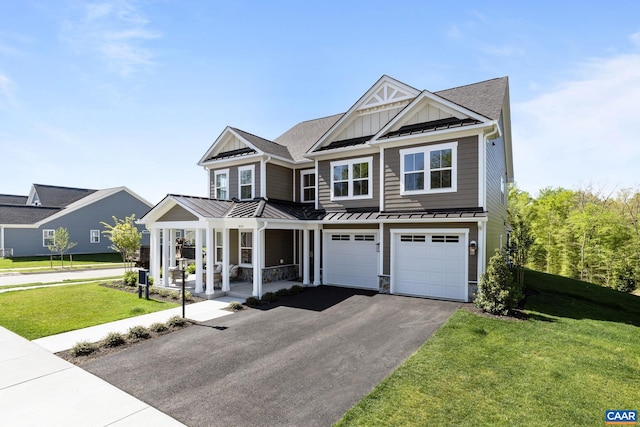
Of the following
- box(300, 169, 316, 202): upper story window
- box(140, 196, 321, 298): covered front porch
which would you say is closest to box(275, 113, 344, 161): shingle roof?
box(300, 169, 316, 202): upper story window

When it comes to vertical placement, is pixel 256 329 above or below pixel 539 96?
below

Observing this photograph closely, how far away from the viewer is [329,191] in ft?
46.8

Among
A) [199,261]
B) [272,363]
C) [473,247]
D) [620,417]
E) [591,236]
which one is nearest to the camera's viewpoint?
[620,417]

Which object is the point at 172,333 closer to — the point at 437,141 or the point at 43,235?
the point at 437,141

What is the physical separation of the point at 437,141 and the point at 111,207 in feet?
107

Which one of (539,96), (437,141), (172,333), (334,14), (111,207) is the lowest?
(172,333)

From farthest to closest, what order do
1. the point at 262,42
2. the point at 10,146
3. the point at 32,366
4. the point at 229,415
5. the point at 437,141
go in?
the point at 10,146 → the point at 262,42 → the point at 437,141 → the point at 32,366 → the point at 229,415

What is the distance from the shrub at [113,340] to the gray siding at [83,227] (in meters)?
27.9

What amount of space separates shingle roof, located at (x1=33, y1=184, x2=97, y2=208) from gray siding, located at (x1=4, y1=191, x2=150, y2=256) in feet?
17.5

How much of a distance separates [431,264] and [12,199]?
1917 inches

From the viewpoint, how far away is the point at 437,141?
37.0 feet

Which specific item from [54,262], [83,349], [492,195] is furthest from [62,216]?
[492,195]

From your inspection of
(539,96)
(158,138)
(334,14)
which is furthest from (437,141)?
(158,138)

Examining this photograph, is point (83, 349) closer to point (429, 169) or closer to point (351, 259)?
point (351, 259)
